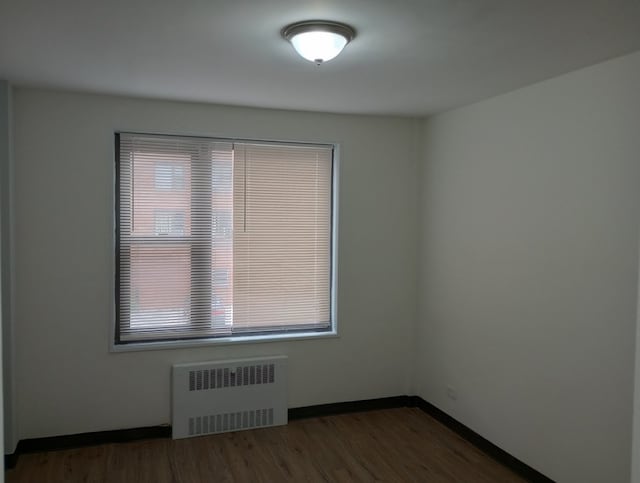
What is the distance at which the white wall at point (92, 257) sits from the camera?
3602mm

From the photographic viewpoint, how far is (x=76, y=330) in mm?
3717

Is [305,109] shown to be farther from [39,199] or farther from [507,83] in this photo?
[39,199]

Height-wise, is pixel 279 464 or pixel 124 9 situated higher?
pixel 124 9

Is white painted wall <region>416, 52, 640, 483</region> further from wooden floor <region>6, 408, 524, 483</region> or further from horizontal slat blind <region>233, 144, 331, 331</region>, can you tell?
horizontal slat blind <region>233, 144, 331, 331</region>

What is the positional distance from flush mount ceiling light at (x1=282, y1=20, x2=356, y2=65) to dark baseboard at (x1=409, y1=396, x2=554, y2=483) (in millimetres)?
2813

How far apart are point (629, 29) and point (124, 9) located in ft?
7.07

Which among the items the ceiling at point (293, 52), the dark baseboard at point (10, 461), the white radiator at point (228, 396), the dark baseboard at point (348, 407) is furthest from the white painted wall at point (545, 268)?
the dark baseboard at point (10, 461)

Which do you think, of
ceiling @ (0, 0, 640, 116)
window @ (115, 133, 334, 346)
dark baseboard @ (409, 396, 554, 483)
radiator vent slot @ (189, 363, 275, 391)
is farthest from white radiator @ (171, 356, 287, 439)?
ceiling @ (0, 0, 640, 116)

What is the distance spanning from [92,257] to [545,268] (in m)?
3.07

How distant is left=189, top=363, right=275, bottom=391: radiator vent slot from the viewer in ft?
13.0

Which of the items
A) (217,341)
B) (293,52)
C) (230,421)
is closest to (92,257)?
(217,341)

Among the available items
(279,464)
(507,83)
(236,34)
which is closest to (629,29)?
(507,83)

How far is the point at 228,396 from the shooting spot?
13.3 ft

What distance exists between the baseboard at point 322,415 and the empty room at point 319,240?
2 cm
